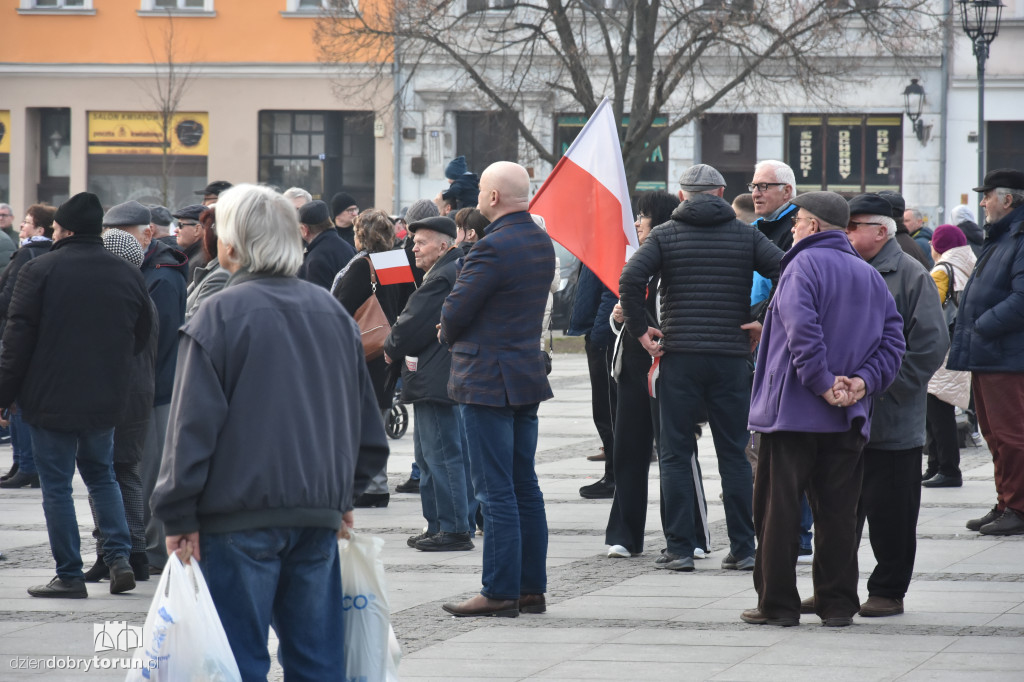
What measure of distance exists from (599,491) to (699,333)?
3254 millimetres

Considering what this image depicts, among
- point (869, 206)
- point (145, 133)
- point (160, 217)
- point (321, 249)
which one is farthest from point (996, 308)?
point (145, 133)

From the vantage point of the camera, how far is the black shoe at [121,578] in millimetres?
7617

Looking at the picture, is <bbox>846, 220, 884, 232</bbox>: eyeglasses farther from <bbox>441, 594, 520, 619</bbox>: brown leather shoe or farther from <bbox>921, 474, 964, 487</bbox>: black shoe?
<bbox>921, 474, 964, 487</bbox>: black shoe

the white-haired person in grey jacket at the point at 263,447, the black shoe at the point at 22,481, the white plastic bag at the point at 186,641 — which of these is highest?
the white-haired person in grey jacket at the point at 263,447

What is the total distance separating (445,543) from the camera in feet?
29.4

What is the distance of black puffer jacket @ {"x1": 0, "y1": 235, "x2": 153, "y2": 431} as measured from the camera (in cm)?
742

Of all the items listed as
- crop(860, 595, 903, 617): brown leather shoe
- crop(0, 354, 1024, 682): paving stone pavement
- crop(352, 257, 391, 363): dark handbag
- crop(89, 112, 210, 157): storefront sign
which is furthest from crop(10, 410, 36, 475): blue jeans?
crop(89, 112, 210, 157): storefront sign

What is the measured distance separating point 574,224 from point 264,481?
467 centimetres

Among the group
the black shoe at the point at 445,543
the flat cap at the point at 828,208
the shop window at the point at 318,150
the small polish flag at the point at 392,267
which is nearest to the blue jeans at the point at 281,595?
the flat cap at the point at 828,208

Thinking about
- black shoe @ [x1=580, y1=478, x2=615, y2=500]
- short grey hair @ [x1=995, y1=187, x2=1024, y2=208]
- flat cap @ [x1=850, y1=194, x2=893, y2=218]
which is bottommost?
black shoe @ [x1=580, y1=478, x2=615, y2=500]

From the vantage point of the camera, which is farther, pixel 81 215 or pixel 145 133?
pixel 145 133

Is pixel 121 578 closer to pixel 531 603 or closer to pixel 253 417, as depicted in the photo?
pixel 531 603

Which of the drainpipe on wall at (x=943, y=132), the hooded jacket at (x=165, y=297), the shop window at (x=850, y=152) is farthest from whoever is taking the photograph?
the shop window at (x=850, y=152)

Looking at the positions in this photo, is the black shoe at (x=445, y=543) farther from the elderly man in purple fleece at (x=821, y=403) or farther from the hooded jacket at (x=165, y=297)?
the elderly man in purple fleece at (x=821, y=403)
